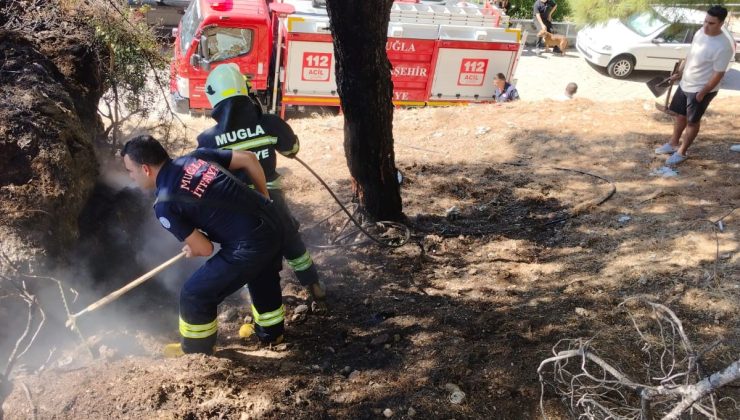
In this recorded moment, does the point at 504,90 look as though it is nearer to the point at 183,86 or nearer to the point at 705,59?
the point at 705,59

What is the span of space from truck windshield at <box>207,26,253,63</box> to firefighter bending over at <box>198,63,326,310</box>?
17.8ft

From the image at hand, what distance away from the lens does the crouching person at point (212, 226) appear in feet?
10.3

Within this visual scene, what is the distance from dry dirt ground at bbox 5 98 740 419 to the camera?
116 inches

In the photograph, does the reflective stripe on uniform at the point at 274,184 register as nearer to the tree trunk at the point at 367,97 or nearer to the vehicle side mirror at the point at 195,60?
the tree trunk at the point at 367,97

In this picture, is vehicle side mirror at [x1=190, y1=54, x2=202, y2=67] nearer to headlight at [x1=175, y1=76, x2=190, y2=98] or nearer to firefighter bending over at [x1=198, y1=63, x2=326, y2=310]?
headlight at [x1=175, y1=76, x2=190, y2=98]

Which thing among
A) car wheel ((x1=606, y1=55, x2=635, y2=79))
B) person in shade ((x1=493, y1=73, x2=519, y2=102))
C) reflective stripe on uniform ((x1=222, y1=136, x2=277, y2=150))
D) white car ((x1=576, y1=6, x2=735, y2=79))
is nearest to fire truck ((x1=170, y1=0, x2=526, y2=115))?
person in shade ((x1=493, y1=73, x2=519, y2=102))

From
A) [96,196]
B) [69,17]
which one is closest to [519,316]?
[96,196]

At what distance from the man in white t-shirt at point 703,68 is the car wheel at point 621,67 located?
7.62 metres

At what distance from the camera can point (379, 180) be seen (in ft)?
16.6

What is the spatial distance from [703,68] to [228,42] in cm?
679

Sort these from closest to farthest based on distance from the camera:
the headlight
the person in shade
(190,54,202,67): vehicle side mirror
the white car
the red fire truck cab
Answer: (190,54,202,67): vehicle side mirror
the red fire truck cab
the headlight
the person in shade
the white car

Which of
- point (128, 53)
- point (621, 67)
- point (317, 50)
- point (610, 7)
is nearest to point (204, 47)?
point (317, 50)

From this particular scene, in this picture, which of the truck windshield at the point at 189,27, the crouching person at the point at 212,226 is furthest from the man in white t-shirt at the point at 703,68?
the truck windshield at the point at 189,27

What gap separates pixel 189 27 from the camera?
31.2 ft
